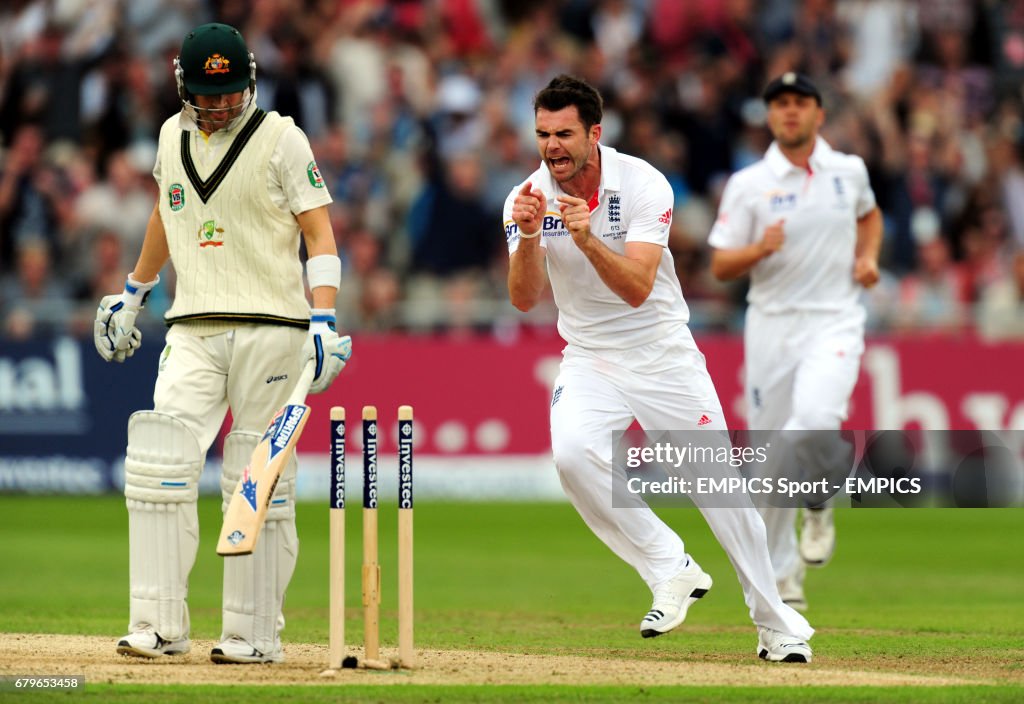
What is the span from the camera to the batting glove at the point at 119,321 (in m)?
7.88

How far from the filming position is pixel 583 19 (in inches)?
782

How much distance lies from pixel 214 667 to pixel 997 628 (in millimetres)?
4226

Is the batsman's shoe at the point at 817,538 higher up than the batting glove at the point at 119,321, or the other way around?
the batting glove at the point at 119,321

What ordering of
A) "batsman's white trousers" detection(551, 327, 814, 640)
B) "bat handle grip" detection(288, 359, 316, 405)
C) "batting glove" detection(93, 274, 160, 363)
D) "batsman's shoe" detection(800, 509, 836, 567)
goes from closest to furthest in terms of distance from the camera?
"bat handle grip" detection(288, 359, 316, 405)
"batsman's white trousers" detection(551, 327, 814, 640)
"batting glove" detection(93, 274, 160, 363)
"batsman's shoe" detection(800, 509, 836, 567)

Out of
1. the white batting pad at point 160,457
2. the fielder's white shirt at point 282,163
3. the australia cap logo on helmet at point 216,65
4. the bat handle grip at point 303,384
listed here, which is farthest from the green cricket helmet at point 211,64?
the white batting pad at point 160,457

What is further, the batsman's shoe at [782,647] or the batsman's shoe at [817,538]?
the batsman's shoe at [817,538]

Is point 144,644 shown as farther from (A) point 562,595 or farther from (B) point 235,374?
(A) point 562,595

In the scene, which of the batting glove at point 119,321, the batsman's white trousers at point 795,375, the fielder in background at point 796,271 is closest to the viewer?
the batting glove at point 119,321

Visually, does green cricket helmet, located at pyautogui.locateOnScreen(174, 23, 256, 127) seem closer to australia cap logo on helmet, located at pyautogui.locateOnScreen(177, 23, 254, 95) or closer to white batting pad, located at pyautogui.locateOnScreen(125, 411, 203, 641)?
australia cap logo on helmet, located at pyautogui.locateOnScreen(177, 23, 254, 95)

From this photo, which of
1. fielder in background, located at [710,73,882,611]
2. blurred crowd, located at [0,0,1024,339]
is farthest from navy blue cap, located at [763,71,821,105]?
blurred crowd, located at [0,0,1024,339]

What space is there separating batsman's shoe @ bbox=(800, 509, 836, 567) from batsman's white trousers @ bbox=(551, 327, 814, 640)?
10.2ft

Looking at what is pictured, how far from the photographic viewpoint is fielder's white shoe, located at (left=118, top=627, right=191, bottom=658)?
7.30 metres

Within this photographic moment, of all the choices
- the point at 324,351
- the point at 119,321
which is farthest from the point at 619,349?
the point at 119,321

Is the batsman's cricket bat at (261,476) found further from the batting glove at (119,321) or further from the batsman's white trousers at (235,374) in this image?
the batting glove at (119,321)
